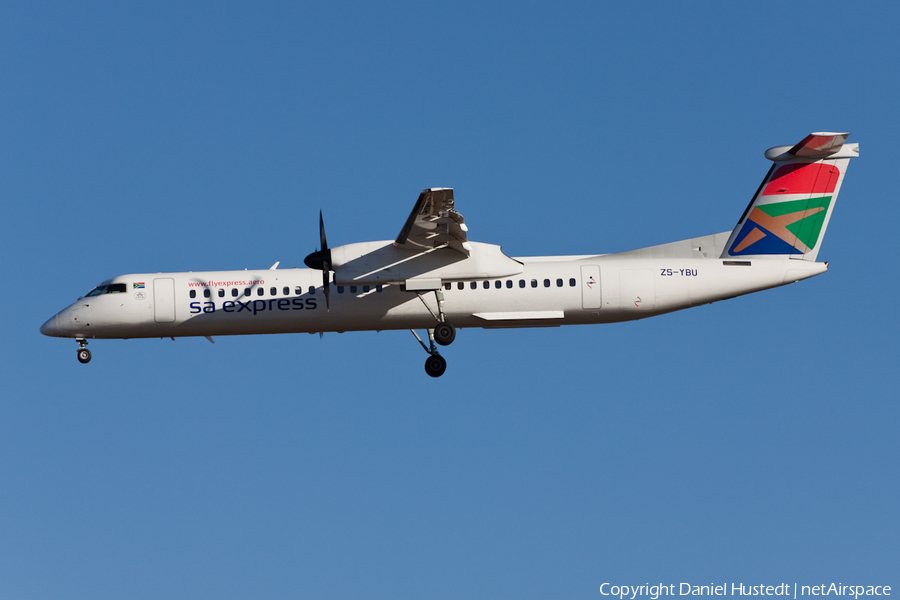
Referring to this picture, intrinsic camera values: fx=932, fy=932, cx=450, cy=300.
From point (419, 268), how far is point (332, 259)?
2.08m

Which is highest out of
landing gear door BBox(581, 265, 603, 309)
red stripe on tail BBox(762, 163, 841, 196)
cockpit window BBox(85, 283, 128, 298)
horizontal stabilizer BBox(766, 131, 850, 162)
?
horizontal stabilizer BBox(766, 131, 850, 162)

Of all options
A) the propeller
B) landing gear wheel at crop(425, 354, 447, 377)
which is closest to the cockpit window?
the propeller

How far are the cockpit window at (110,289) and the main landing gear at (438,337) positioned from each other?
7780mm

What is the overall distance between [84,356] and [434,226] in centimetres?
1031

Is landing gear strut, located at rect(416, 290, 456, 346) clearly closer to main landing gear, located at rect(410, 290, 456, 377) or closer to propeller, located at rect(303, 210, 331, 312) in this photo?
main landing gear, located at rect(410, 290, 456, 377)

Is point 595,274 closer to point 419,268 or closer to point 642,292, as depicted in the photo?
point 642,292

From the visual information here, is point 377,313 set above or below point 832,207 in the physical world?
below

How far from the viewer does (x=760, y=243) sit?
24.2 meters

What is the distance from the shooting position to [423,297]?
2356cm

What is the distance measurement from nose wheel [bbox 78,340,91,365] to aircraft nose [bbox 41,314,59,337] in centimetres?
68

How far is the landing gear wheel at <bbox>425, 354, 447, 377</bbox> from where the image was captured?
23.9 meters

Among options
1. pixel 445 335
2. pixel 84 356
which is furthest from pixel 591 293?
pixel 84 356

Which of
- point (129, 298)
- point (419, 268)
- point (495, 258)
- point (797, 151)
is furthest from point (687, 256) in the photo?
point (129, 298)

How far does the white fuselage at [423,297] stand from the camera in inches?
921
